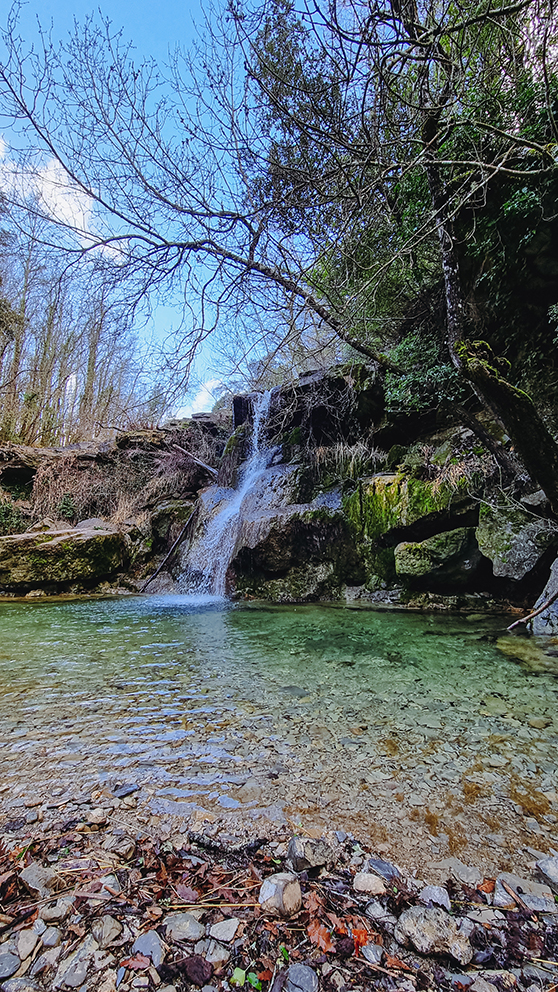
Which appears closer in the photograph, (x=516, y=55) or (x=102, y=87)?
(x=102, y=87)

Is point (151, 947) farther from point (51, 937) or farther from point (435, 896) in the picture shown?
point (435, 896)

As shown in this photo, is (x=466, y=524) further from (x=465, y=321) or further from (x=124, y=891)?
(x=124, y=891)

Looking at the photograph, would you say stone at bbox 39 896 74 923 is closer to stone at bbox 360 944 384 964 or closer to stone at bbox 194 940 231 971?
stone at bbox 194 940 231 971

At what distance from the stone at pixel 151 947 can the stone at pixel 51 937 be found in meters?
0.18

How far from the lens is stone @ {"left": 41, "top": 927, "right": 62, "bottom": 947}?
0.89 m

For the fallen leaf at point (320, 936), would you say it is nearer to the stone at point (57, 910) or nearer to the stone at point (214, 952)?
the stone at point (214, 952)

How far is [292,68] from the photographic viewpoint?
131 inches

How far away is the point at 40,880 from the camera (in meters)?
1.08

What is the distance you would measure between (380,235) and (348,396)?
3083 millimetres

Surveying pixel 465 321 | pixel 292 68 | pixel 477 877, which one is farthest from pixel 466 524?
pixel 292 68

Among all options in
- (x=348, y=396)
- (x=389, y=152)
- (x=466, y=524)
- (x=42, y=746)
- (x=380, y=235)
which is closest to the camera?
(x=42, y=746)

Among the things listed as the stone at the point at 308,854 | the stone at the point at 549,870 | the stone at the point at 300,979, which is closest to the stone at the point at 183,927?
the stone at the point at 300,979

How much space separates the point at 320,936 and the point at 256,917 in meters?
0.17

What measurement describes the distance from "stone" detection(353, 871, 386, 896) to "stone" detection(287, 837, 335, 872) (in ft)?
0.32
